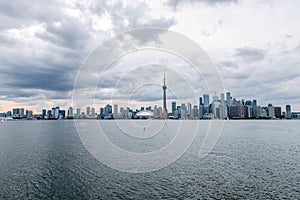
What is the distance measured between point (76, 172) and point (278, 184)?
32.5 m

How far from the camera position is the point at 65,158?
2173 inches

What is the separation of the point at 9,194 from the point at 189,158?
119ft

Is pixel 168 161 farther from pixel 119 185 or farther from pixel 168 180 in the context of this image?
pixel 119 185

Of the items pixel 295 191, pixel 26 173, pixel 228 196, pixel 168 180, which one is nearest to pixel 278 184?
pixel 295 191

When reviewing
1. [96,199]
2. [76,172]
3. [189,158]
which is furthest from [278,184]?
[76,172]

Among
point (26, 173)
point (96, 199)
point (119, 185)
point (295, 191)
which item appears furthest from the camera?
point (26, 173)

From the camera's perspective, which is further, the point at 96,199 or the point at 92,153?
the point at 92,153

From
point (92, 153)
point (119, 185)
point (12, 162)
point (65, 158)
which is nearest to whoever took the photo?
point (119, 185)

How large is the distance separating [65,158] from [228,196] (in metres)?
37.9

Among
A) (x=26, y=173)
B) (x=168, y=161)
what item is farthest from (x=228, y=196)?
(x=26, y=173)

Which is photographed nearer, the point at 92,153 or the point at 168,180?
the point at 168,180

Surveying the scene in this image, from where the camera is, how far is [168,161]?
52656 mm

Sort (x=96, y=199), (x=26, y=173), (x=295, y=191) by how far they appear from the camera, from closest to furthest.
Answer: (x=96, y=199) → (x=295, y=191) → (x=26, y=173)

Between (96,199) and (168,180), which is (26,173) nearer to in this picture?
(96,199)
